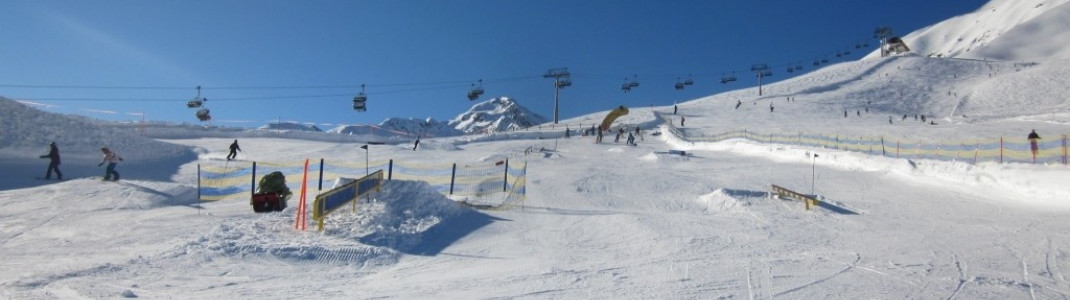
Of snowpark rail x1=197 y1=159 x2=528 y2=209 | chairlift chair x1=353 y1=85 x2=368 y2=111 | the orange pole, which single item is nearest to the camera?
the orange pole

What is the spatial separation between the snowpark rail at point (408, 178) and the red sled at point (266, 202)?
2.82 m

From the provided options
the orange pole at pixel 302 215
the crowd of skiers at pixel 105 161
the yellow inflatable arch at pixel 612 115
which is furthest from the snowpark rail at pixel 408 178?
the yellow inflatable arch at pixel 612 115

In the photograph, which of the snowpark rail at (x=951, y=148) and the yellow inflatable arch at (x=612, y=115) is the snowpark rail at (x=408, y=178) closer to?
the snowpark rail at (x=951, y=148)

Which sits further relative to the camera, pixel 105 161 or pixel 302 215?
A: pixel 105 161

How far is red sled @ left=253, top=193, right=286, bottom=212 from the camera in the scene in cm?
1002

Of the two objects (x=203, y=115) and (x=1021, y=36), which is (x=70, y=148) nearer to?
(x=203, y=115)

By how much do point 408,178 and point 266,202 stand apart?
9.93 meters

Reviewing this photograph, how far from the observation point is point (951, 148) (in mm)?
25703

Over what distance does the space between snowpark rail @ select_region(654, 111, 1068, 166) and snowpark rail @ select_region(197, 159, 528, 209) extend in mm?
13283

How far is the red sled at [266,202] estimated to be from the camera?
32.9 ft

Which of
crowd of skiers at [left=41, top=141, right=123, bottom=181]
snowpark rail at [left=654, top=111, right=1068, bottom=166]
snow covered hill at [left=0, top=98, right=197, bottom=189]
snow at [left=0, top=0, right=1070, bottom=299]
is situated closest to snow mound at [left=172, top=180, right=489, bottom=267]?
snow at [left=0, top=0, right=1070, bottom=299]

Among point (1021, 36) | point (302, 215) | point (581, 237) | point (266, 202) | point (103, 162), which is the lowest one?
point (581, 237)

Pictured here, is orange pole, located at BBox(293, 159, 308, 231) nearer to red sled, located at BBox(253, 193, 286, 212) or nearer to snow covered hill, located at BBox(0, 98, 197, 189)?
red sled, located at BBox(253, 193, 286, 212)

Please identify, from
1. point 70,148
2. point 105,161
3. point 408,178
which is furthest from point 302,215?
point 70,148
